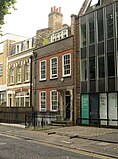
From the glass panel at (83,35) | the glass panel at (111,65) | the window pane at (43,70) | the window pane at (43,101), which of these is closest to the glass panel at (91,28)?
the glass panel at (83,35)

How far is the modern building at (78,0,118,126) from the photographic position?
67.1 ft

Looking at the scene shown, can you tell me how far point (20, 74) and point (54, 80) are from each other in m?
7.67

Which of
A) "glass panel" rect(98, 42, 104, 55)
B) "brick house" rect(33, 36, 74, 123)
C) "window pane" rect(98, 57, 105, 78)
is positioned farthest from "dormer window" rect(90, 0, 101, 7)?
"window pane" rect(98, 57, 105, 78)

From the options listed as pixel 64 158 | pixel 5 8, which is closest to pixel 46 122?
pixel 5 8

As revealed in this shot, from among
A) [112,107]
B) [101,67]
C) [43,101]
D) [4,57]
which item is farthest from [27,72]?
[112,107]

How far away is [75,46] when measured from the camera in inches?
946

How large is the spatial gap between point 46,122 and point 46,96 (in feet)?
9.20

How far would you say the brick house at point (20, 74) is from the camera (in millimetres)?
31188

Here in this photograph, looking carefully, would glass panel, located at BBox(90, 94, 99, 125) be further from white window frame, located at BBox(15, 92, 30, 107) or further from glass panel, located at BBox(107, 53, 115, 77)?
white window frame, located at BBox(15, 92, 30, 107)

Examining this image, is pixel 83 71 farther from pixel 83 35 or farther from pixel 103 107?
pixel 103 107

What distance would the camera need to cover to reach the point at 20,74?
33.0 metres

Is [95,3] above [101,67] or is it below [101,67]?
above

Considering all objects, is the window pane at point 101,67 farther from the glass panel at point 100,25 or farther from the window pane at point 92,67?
the glass panel at point 100,25

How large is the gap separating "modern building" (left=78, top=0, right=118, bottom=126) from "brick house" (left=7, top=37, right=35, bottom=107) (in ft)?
30.1
